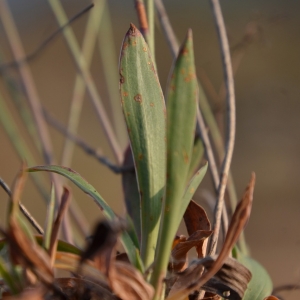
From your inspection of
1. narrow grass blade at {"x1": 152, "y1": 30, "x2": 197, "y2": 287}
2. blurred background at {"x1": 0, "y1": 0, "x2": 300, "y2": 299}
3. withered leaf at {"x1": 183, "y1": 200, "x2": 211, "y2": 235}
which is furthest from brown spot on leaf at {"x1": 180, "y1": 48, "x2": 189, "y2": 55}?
blurred background at {"x1": 0, "y1": 0, "x2": 300, "y2": 299}

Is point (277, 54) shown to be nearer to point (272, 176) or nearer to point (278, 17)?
point (272, 176)

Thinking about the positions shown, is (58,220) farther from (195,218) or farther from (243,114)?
(243,114)

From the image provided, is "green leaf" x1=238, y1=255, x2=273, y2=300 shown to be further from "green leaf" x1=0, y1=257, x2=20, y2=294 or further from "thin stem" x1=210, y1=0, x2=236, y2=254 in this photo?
"green leaf" x1=0, y1=257, x2=20, y2=294

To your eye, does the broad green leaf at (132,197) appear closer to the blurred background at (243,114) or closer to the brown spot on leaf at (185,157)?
the brown spot on leaf at (185,157)

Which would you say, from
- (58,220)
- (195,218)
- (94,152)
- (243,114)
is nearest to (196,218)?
(195,218)

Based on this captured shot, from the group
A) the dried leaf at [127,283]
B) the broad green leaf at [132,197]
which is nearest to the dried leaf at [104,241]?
the dried leaf at [127,283]
